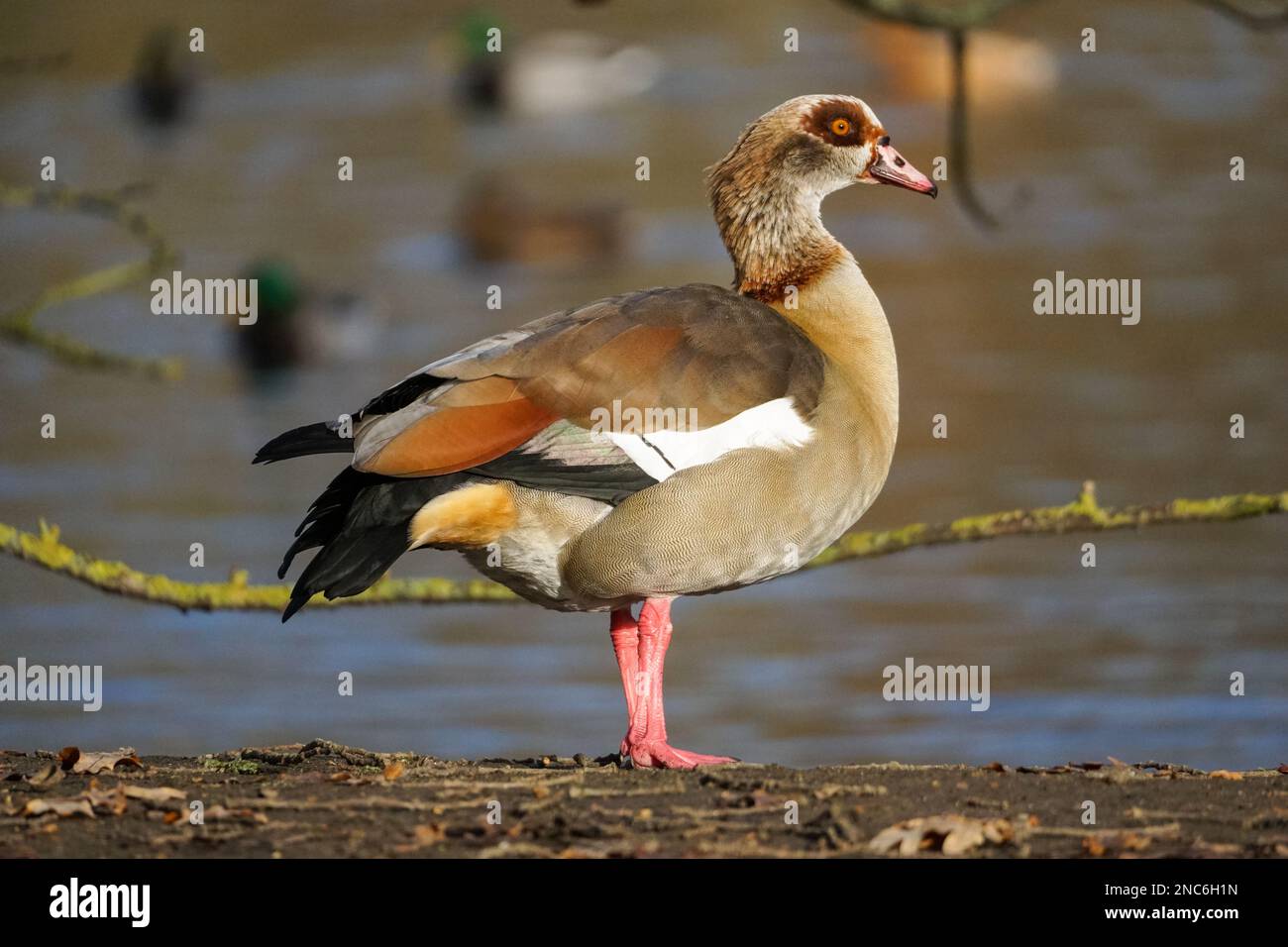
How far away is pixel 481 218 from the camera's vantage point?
16.6 m

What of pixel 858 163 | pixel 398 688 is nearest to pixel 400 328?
pixel 398 688

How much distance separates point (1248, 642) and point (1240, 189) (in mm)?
8168

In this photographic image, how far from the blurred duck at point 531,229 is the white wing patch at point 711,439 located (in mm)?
10270

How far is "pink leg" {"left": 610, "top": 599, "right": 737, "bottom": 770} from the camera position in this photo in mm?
6008

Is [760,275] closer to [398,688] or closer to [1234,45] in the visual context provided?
[398,688]

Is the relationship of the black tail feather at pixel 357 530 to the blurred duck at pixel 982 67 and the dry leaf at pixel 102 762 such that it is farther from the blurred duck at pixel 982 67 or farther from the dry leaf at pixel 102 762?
the blurred duck at pixel 982 67

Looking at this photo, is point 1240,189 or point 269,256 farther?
point 1240,189

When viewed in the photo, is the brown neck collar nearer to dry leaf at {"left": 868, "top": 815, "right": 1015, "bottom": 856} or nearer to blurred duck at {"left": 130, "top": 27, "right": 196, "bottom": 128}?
dry leaf at {"left": 868, "top": 815, "right": 1015, "bottom": 856}

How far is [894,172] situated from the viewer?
726cm

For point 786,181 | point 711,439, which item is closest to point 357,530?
point 711,439

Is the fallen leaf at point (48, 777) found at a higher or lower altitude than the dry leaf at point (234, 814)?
higher

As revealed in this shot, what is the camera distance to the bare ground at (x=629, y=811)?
481cm

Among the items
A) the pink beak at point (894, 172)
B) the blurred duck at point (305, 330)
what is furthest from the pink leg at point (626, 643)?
the blurred duck at point (305, 330)
